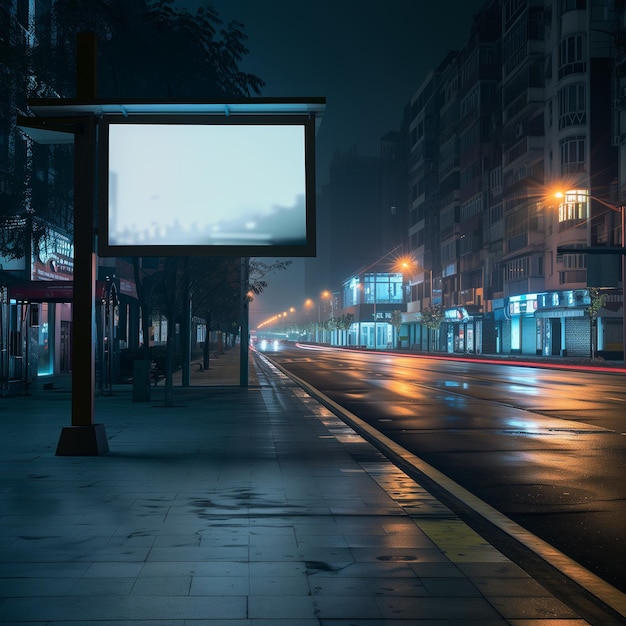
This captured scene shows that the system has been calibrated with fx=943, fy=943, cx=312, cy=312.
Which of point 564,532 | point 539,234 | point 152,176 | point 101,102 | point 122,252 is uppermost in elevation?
point 539,234

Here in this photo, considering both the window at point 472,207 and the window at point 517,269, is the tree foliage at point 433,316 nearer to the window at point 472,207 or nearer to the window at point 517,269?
the window at point 472,207

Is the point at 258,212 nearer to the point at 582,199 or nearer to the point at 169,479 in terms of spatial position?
the point at 169,479

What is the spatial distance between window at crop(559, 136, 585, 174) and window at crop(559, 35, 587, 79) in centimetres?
517

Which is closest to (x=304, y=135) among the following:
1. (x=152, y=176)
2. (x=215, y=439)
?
(x=152, y=176)

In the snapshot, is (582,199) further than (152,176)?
Yes

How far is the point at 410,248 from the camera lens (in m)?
131

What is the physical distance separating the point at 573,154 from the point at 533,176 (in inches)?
231

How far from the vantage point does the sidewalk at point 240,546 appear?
5.55 m

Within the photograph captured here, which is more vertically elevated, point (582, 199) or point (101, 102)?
point (582, 199)

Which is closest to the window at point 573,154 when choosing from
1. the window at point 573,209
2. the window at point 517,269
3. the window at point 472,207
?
the window at point 573,209

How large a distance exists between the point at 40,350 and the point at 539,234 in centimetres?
4630

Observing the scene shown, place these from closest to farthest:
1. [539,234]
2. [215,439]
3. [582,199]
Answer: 1. [215,439]
2. [582,199]
3. [539,234]

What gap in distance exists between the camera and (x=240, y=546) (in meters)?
7.27

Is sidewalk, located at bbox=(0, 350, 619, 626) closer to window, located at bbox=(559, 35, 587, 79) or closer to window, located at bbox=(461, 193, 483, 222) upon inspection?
window, located at bbox=(559, 35, 587, 79)
